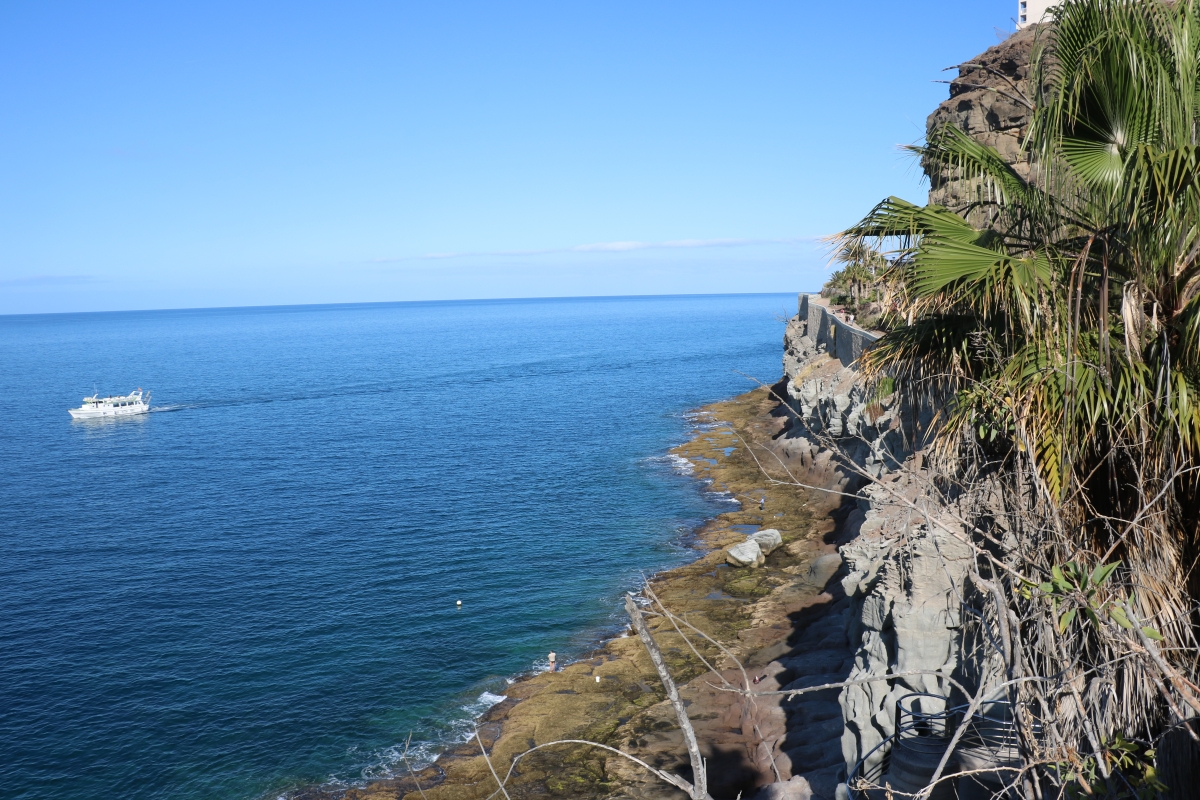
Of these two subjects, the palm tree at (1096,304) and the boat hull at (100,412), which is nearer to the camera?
the palm tree at (1096,304)

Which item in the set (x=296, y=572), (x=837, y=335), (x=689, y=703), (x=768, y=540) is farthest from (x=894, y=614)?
(x=837, y=335)

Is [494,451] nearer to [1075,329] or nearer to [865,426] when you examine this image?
[865,426]

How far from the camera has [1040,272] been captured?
730 cm

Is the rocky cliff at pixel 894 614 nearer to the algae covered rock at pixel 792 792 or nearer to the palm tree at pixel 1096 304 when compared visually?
the algae covered rock at pixel 792 792

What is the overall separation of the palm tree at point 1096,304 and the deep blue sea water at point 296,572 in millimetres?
18914

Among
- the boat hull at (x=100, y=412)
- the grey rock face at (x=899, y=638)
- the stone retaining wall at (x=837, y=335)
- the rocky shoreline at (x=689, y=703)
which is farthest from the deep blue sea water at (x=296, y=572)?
the grey rock face at (x=899, y=638)

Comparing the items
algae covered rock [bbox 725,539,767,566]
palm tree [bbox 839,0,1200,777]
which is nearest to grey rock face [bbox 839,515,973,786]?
palm tree [bbox 839,0,1200,777]

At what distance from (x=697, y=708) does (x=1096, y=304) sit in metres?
17.3

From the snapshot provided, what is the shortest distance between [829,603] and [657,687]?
674cm

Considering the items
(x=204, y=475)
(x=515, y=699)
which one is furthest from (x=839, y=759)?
(x=204, y=475)

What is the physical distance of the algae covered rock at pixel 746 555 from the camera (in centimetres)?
3306

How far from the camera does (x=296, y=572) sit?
115ft

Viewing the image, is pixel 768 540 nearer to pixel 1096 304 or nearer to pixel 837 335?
pixel 837 335

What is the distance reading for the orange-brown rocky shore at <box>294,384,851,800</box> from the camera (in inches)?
764
